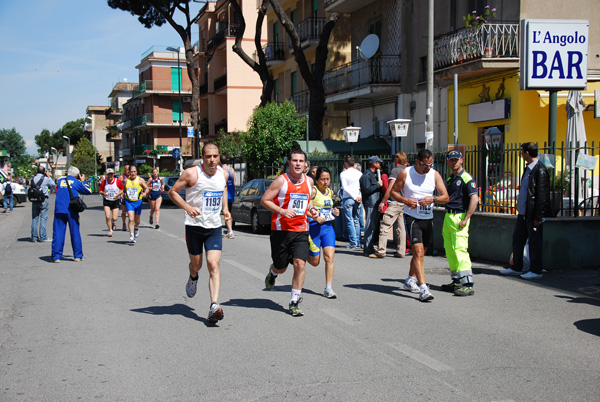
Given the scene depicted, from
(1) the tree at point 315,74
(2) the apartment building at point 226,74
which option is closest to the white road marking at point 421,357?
(1) the tree at point 315,74

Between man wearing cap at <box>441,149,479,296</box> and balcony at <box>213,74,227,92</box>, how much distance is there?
42870mm

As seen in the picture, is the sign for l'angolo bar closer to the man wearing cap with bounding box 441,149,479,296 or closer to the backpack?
the man wearing cap with bounding box 441,149,479,296

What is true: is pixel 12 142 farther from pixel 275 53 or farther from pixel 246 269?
pixel 246 269

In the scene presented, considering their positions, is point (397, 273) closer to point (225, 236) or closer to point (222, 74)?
point (225, 236)

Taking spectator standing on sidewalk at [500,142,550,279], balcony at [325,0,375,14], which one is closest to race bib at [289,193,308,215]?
spectator standing on sidewalk at [500,142,550,279]

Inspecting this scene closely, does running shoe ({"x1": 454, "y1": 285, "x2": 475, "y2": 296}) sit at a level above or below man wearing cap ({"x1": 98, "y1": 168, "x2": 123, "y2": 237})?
below

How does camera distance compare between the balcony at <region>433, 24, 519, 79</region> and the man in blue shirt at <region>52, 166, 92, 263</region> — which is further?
the balcony at <region>433, 24, 519, 79</region>

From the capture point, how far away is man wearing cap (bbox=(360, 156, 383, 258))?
1266 cm

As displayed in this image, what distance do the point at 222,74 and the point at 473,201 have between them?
45.2 metres

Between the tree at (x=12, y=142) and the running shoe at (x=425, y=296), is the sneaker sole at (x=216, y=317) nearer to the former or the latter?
the running shoe at (x=425, y=296)

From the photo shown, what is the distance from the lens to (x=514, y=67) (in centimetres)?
1886

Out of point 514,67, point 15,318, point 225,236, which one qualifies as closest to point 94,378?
point 15,318

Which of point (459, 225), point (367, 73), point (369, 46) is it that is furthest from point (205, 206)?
point (367, 73)

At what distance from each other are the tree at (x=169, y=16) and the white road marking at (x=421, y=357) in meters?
30.8
